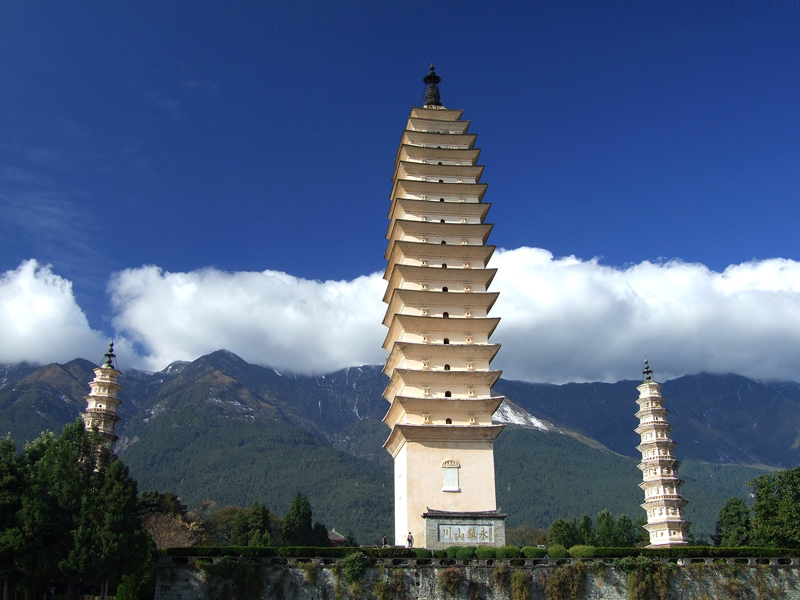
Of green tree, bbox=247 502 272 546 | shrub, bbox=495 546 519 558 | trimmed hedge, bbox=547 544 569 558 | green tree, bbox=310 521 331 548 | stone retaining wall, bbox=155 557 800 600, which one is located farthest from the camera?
green tree, bbox=310 521 331 548

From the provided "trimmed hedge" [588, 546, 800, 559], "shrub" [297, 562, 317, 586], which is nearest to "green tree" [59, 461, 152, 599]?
"shrub" [297, 562, 317, 586]

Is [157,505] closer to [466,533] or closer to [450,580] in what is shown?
[466,533]

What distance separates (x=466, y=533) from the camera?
1136 inches

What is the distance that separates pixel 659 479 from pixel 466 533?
21.8 metres

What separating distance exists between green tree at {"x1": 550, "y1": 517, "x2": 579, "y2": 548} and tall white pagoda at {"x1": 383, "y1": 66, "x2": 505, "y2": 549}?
3160 centimetres

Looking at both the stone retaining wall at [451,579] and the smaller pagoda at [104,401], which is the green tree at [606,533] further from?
the smaller pagoda at [104,401]

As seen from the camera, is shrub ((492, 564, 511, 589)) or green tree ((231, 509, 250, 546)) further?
green tree ((231, 509, 250, 546))

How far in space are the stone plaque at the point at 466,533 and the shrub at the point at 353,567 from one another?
15.1 feet

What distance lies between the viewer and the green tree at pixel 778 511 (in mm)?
34406

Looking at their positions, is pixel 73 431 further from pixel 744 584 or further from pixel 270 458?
pixel 270 458

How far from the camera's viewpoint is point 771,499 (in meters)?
37.2

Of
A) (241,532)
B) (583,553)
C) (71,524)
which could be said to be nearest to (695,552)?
(583,553)

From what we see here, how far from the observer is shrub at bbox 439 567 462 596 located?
25.3 metres

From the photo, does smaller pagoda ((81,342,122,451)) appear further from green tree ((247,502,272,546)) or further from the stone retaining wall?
the stone retaining wall
